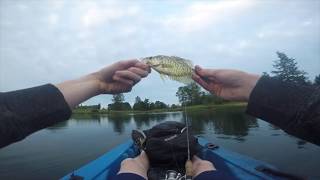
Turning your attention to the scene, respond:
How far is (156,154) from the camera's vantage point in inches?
231

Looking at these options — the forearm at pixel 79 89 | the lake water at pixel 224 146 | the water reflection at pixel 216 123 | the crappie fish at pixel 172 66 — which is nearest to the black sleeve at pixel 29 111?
the forearm at pixel 79 89

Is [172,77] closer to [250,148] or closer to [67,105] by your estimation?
[67,105]

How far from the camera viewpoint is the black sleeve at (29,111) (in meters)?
1.94

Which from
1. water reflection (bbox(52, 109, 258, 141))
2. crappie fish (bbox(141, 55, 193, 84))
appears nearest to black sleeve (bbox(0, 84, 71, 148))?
crappie fish (bbox(141, 55, 193, 84))

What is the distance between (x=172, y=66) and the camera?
3.40 metres

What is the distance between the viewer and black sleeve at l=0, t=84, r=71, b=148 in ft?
6.38

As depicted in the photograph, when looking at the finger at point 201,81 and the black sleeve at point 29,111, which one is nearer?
the black sleeve at point 29,111

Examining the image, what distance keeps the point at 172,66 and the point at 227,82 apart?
0.60 meters

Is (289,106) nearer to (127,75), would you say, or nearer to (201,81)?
(201,81)

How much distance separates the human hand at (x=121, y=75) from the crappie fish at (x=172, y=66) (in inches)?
4.8

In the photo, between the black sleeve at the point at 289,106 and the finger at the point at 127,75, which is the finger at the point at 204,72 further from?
the black sleeve at the point at 289,106

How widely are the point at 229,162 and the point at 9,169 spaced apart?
1235cm

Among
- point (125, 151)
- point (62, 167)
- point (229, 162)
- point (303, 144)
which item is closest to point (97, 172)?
point (125, 151)

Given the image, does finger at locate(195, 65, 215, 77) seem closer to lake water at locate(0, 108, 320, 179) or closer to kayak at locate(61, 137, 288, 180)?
kayak at locate(61, 137, 288, 180)
